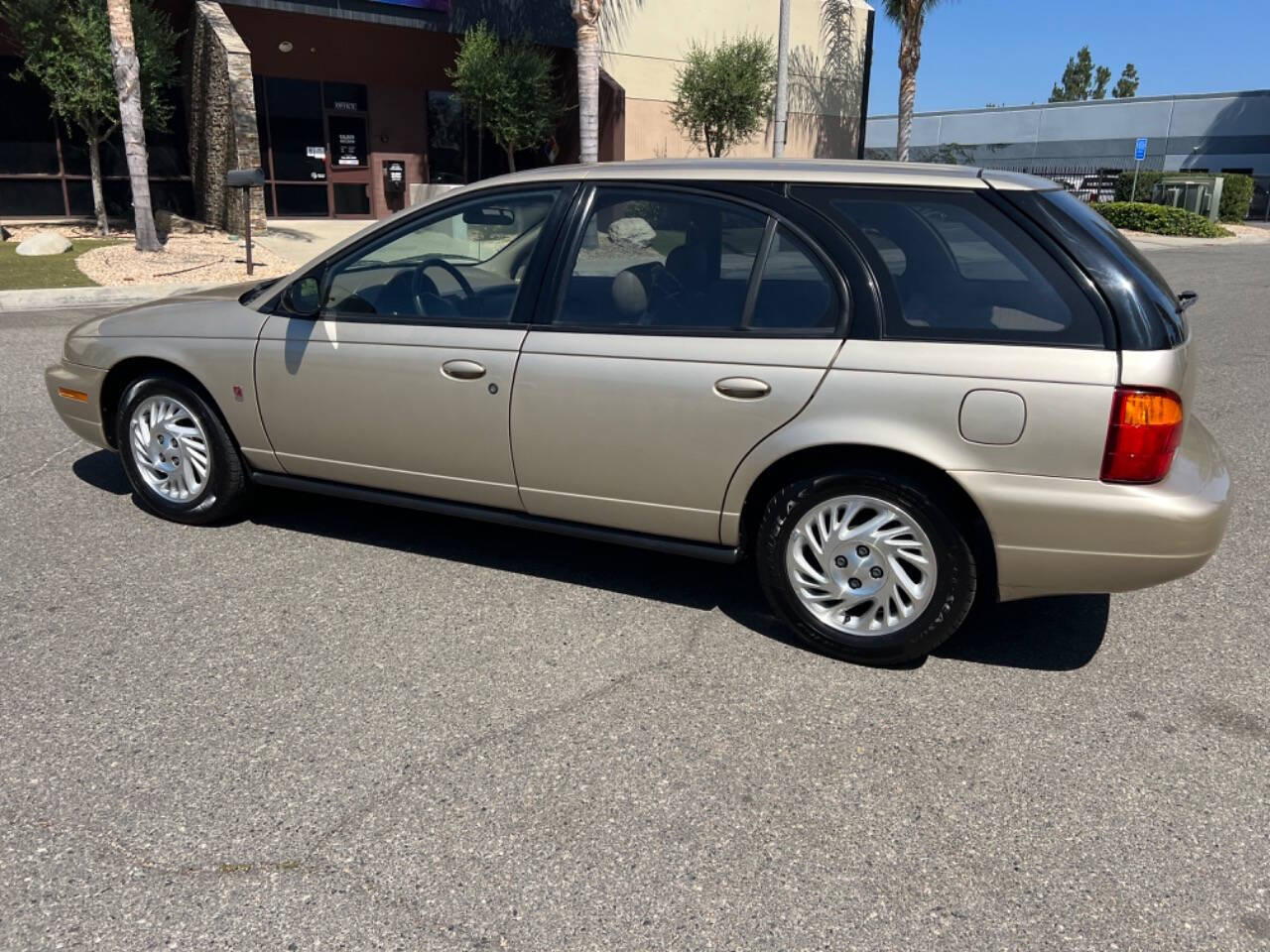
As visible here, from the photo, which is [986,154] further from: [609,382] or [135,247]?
[609,382]

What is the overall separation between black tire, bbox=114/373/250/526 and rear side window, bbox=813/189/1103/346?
2.91 metres

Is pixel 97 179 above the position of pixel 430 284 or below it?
above

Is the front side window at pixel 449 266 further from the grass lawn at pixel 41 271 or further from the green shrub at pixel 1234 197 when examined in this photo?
the green shrub at pixel 1234 197

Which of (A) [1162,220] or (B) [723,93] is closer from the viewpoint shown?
(B) [723,93]

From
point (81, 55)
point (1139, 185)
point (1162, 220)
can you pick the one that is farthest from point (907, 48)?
point (81, 55)

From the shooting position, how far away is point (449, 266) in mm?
4477

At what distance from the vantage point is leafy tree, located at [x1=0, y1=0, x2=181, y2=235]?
1769 cm

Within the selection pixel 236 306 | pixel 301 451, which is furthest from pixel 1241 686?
pixel 236 306

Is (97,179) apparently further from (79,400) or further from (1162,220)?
(1162,220)

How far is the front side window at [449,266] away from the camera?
4141mm

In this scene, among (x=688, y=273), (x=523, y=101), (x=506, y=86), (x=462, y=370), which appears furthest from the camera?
(x=523, y=101)

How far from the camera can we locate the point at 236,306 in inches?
183

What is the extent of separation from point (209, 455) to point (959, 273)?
3401 mm

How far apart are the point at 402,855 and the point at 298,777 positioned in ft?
1.64
